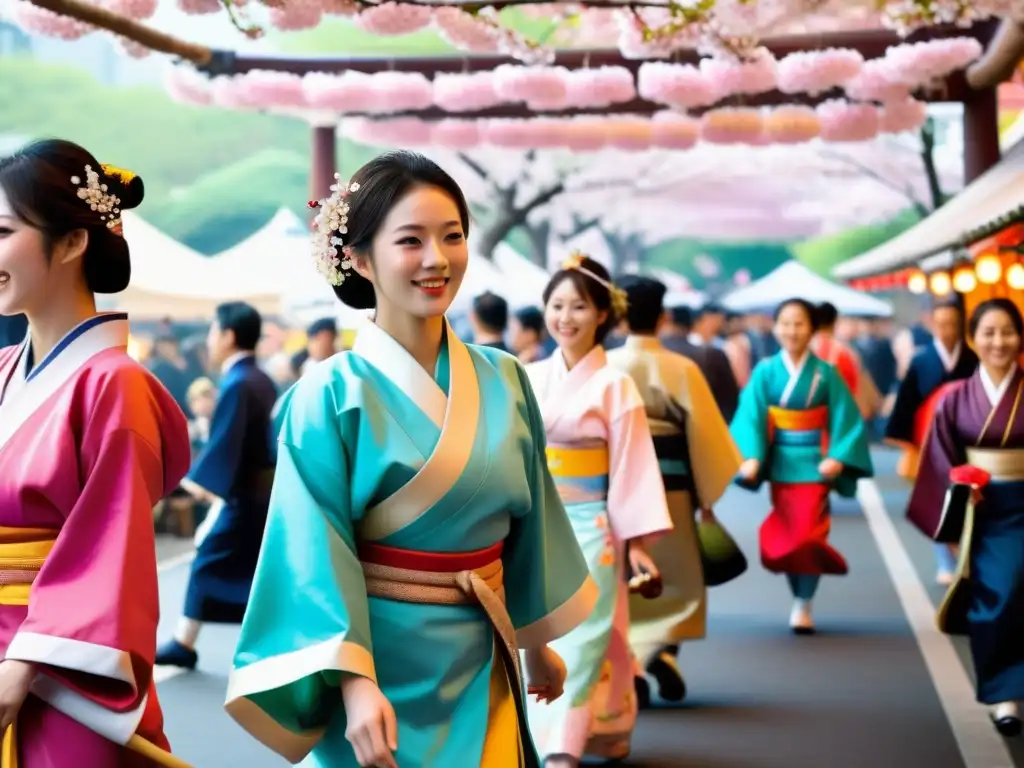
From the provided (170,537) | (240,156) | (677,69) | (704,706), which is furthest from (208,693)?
(240,156)

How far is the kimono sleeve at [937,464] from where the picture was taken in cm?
765

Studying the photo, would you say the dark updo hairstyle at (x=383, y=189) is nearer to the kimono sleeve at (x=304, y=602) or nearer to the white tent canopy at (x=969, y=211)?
the kimono sleeve at (x=304, y=602)

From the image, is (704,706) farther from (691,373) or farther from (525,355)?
(525,355)

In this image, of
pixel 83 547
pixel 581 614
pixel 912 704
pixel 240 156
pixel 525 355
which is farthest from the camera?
pixel 240 156

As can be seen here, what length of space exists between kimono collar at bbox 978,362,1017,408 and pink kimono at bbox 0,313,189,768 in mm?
4867

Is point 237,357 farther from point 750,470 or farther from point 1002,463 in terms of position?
point 1002,463

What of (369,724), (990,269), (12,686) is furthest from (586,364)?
(990,269)

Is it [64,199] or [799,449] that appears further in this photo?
[799,449]

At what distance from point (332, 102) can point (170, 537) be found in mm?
4622

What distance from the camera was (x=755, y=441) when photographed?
408 inches

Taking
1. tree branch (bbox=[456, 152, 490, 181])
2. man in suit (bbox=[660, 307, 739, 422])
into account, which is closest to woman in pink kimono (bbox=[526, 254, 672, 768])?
man in suit (bbox=[660, 307, 739, 422])

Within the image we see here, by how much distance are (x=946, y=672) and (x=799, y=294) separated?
21.8 meters

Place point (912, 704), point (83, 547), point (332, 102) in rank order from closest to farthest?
point (83, 547) → point (912, 704) → point (332, 102)

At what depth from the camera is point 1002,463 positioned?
741cm
